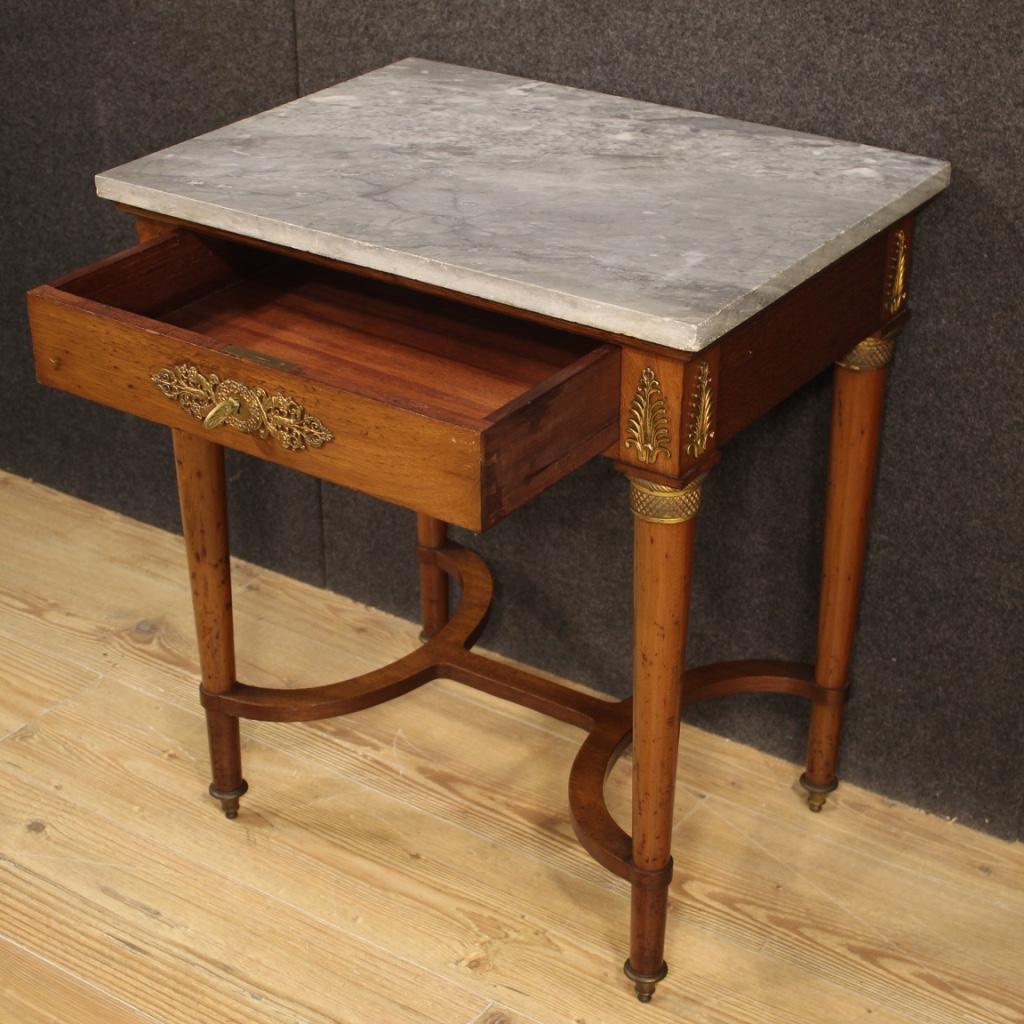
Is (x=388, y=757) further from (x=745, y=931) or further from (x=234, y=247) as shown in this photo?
(x=234, y=247)

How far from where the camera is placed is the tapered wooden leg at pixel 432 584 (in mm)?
2041

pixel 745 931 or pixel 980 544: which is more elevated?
pixel 980 544

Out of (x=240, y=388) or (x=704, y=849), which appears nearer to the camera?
(x=240, y=388)

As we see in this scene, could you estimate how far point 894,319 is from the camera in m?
1.58

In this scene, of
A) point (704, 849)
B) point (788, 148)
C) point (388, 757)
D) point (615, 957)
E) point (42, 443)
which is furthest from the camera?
point (42, 443)

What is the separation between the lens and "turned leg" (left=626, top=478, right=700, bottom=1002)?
4.50ft

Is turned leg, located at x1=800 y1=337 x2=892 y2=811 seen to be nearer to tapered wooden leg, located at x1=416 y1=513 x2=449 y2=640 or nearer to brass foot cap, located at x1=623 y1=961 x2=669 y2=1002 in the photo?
brass foot cap, located at x1=623 y1=961 x2=669 y2=1002

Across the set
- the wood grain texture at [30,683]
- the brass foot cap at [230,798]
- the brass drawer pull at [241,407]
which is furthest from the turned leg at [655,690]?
the wood grain texture at [30,683]

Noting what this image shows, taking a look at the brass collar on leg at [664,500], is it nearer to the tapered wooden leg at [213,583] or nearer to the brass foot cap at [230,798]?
the tapered wooden leg at [213,583]

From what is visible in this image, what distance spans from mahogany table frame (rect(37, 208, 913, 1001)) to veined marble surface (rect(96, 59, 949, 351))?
3 cm

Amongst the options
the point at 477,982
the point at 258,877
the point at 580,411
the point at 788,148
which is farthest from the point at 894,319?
the point at 258,877

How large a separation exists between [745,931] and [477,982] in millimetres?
275

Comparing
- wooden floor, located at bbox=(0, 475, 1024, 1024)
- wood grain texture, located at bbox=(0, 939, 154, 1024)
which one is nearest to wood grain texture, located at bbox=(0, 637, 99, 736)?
wooden floor, located at bbox=(0, 475, 1024, 1024)

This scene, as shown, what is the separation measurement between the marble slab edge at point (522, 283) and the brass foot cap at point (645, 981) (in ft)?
2.17
